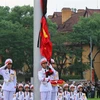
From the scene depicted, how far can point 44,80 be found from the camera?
14.3 metres

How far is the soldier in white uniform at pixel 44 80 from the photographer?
43.6 ft

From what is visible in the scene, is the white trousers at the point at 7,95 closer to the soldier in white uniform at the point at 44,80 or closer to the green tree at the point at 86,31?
the soldier in white uniform at the point at 44,80

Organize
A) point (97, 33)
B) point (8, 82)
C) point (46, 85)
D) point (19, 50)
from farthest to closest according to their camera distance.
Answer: point (97, 33) → point (19, 50) → point (8, 82) → point (46, 85)

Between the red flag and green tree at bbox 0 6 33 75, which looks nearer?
the red flag

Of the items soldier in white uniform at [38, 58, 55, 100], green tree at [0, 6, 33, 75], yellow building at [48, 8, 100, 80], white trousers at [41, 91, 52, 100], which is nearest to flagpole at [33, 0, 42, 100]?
soldier in white uniform at [38, 58, 55, 100]

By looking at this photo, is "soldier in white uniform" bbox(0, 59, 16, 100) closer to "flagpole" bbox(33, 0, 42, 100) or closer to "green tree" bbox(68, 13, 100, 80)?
"flagpole" bbox(33, 0, 42, 100)

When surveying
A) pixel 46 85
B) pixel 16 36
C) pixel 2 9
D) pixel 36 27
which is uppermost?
pixel 2 9

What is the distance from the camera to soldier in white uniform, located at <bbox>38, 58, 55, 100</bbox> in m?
13.3

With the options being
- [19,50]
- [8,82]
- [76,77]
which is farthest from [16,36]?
[8,82]

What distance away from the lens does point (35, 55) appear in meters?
12.5

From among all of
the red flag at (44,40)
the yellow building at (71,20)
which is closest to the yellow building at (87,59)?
the yellow building at (71,20)

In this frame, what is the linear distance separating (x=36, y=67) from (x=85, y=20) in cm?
5375

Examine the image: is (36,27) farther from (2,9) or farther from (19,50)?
(2,9)

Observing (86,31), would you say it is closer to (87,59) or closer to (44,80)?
(87,59)
